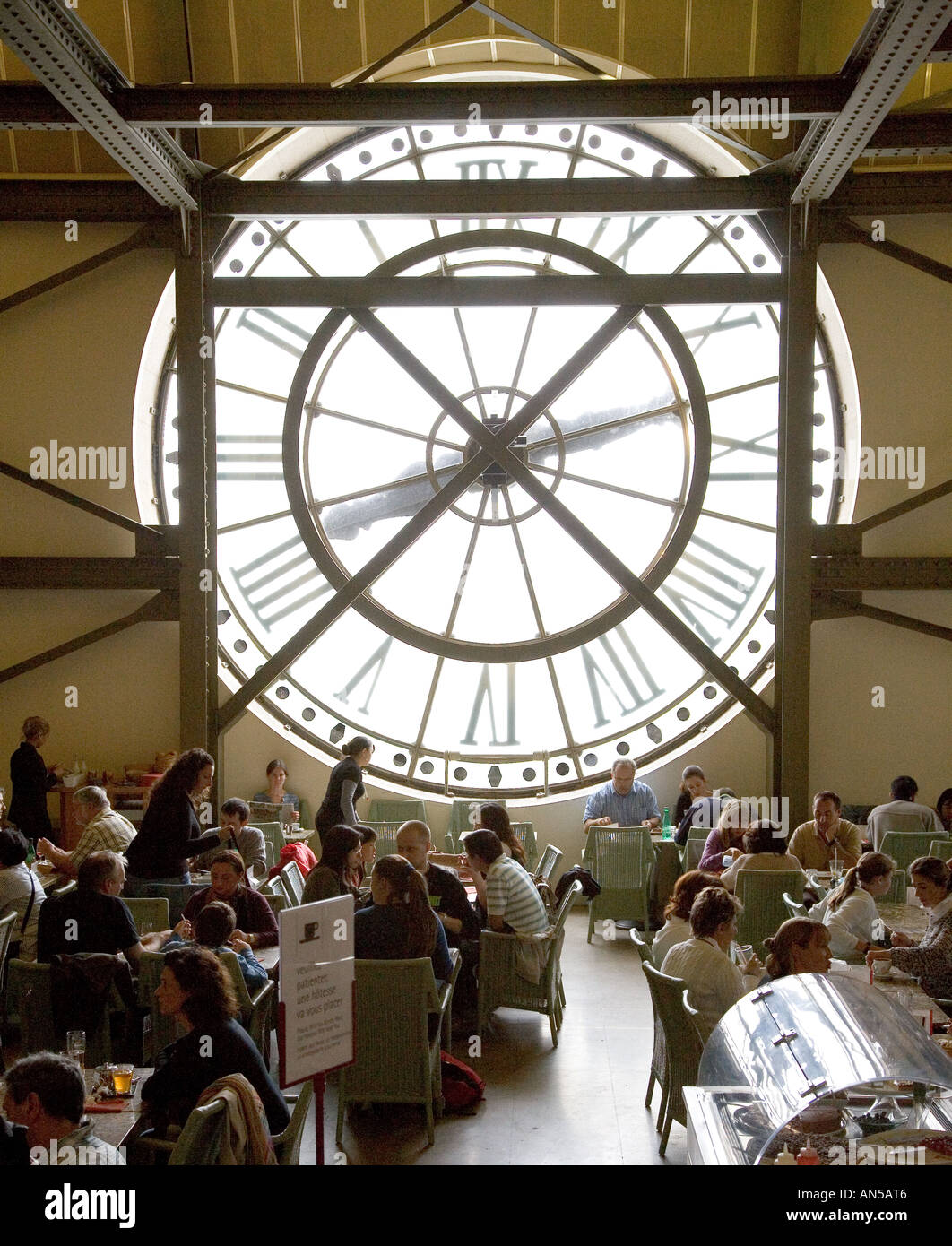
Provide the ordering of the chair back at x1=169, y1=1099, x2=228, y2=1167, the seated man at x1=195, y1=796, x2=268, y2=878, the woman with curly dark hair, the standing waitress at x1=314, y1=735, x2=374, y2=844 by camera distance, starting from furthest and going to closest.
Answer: the standing waitress at x1=314, y1=735, x2=374, y2=844
the seated man at x1=195, y1=796, x2=268, y2=878
the woman with curly dark hair
the chair back at x1=169, y1=1099, x2=228, y2=1167

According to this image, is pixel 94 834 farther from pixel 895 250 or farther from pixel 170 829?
pixel 895 250

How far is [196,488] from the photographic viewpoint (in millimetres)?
8883

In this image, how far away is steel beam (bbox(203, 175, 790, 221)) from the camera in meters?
8.32

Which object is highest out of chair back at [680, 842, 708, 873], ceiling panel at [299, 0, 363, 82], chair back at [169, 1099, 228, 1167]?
ceiling panel at [299, 0, 363, 82]

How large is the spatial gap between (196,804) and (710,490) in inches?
185

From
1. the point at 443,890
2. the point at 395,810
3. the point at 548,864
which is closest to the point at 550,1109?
the point at 443,890

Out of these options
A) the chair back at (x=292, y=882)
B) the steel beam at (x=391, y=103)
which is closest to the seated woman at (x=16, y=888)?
the chair back at (x=292, y=882)

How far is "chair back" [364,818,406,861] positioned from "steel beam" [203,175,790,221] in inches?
164

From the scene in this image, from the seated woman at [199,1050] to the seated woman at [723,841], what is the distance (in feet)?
14.3

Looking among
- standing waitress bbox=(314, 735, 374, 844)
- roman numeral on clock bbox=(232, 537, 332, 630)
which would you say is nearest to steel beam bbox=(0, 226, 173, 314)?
roman numeral on clock bbox=(232, 537, 332, 630)

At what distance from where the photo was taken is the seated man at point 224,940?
200 inches

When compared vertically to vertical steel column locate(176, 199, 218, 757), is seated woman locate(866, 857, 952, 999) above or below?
below

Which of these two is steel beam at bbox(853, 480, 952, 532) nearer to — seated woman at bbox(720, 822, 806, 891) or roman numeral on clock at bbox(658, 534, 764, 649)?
roman numeral on clock at bbox(658, 534, 764, 649)
